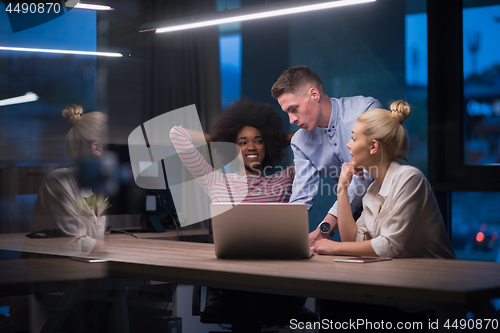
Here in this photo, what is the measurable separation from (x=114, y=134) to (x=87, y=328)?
2.32m

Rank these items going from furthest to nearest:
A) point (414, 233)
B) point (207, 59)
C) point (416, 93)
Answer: point (207, 59) < point (416, 93) < point (414, 233)

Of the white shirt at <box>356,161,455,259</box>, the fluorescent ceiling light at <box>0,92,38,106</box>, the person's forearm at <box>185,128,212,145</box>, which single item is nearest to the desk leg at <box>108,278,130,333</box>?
the fluorescent ceiling light at <box>0,92,38,106</box>

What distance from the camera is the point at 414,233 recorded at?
1.69m

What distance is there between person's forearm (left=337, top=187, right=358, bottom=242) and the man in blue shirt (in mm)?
840

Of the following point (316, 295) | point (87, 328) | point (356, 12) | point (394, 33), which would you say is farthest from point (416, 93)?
point (87, 328)

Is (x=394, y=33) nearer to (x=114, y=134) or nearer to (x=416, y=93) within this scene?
(x=416, y=93)

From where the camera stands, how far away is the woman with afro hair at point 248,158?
2.77m

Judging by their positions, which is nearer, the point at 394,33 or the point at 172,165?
the point at 394,33

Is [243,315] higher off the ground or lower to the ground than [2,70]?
lower

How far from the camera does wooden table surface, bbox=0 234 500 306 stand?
1160 mm

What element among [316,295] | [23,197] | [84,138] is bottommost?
[316,295]

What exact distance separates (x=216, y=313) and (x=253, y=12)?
60.7 inches

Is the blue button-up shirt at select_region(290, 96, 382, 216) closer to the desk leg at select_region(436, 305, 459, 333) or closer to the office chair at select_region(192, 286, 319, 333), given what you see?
the office chair at select_region(192, 286, 319, 333)

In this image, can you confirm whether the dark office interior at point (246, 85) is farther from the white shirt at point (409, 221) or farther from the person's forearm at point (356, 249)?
the white shirt at point (409, 221)
